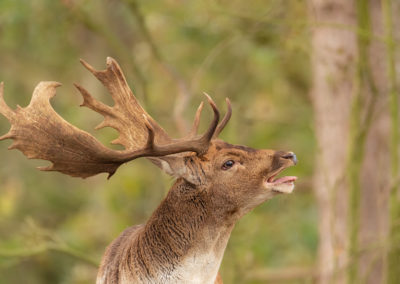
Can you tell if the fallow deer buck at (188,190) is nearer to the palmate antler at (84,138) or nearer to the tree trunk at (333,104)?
the palmate antler at (84,138)

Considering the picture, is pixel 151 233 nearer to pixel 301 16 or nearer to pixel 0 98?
pixel 0 98

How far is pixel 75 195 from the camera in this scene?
18375mm

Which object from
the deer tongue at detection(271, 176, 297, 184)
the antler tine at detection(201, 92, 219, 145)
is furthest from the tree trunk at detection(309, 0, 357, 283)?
the antler tine at detection(201, 92, 219, 145)

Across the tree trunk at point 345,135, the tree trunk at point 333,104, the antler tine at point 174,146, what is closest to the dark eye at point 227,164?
the antler tine at point 174,146

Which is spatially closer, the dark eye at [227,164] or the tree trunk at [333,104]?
the dark eye at [227,164]

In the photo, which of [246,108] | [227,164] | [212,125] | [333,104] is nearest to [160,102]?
[246,108]

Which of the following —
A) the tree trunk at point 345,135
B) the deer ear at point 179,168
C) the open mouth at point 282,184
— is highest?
the tree trunk at point 345,135

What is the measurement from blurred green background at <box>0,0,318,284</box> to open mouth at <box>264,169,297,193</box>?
6.69 ft

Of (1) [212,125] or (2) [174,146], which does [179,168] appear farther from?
(1) [212,125]

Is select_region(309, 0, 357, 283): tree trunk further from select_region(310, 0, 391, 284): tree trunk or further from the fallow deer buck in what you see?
the fallow deer buck

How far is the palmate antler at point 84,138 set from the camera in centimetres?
459

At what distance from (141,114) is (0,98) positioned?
0.87 m

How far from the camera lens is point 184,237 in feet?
16.2

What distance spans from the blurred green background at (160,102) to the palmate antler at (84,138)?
1.93 m
